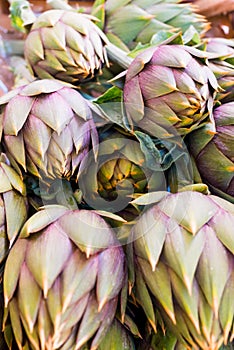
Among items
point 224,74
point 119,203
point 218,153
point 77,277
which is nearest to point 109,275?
point 77,277

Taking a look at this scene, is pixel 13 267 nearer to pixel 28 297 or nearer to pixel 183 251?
pixel 28 297

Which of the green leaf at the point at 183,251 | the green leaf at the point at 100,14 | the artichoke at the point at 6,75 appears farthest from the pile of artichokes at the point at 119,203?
the artichoke at the point at 6,75

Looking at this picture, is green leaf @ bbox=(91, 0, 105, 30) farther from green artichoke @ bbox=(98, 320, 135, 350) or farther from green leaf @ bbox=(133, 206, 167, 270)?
green artichoke @ bbox=(98, 320, 135, 350)

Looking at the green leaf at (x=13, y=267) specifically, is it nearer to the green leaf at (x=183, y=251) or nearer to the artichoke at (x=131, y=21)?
the green leaf at (x=183, y=251)

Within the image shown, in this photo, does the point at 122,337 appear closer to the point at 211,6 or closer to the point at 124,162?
the point at 124,162

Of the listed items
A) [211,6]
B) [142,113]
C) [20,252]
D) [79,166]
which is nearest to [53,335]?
[20,252]

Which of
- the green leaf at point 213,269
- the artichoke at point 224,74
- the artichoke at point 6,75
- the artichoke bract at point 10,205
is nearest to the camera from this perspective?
the green leaf at point 213,269
